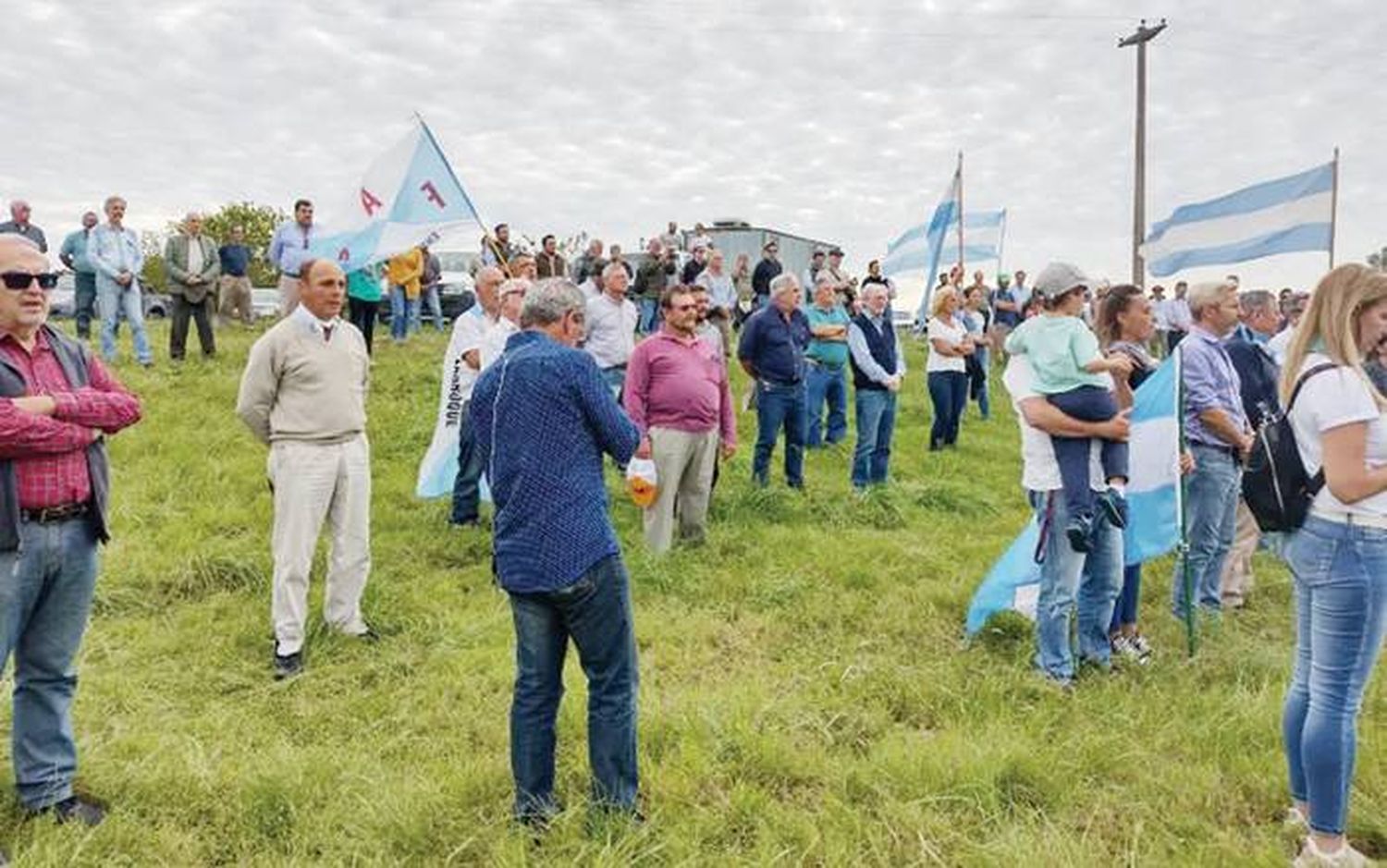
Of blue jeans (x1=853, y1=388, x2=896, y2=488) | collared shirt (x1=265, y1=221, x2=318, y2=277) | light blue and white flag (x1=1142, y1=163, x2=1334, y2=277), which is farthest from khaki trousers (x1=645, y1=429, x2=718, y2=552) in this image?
light blue and white flag (x1=1142, y1=163, x2=1334, y2=277)

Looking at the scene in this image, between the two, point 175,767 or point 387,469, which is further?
point 387,469

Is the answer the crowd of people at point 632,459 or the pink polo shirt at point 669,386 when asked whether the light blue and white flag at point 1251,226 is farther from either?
the pink polo shirt at point 669,386

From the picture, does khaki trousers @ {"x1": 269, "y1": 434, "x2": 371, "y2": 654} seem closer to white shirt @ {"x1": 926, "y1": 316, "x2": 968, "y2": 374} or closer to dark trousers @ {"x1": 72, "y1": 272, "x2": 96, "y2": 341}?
white shirt @ {"x1": 926, "y1": 316, "x2": 968, "y2": 374}

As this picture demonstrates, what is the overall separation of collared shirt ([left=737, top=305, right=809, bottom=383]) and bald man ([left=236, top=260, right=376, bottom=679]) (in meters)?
4.07

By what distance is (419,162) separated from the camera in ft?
24.6

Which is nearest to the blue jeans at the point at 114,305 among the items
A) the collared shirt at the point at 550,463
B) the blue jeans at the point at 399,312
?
the blue jeans at the point at 399,312

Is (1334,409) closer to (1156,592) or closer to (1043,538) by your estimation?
(1043,538)

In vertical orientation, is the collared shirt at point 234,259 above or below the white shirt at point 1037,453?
above

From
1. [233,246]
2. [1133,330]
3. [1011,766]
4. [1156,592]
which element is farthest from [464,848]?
[233,246]

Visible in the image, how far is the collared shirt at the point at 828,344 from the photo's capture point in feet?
31.6

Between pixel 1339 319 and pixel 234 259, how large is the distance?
1459cm

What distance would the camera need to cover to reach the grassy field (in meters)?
3.27

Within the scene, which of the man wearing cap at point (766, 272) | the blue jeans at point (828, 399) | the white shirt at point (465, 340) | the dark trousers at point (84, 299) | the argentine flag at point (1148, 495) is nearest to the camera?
the argentine flag at point (1148, 495)

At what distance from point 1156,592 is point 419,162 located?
6334mm
